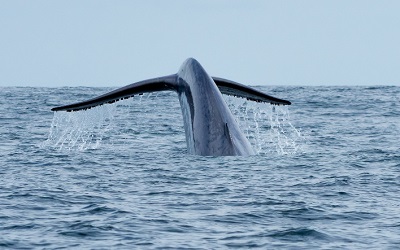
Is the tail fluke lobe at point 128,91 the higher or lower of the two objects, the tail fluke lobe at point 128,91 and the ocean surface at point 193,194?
the higher

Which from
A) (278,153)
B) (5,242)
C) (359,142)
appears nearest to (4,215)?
(5,242)

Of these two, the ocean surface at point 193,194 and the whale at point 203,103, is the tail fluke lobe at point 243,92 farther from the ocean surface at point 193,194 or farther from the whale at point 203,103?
the ocean surface at point 193,194

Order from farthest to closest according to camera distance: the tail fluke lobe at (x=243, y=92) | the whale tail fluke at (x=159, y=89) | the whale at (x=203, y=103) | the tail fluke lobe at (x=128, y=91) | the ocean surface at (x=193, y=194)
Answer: the tail fluke lobe at (x=243, y=92), the whale tail fluke at (x=159, y=89), the tail fluke lobe at (x=128, y=91), the whale at (x=203, y=103), the ocean surface at (x=193, y=194)

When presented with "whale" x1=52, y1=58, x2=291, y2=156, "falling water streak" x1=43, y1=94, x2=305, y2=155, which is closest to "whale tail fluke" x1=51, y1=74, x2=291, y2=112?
"whale" x1=52, y1=58, x2=291, y2=156

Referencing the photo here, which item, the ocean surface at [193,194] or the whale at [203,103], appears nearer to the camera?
the ocean surface at [193,194]

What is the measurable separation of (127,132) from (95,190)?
13.8m

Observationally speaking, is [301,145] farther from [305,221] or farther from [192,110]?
[305,221]

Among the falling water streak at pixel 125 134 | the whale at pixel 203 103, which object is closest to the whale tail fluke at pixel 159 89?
the whale at pixel 203 103

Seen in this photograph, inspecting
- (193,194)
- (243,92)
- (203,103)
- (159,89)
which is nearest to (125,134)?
(159,89)

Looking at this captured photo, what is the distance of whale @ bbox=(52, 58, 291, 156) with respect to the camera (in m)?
18.8

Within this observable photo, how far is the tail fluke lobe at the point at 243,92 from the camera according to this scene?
2009 cm

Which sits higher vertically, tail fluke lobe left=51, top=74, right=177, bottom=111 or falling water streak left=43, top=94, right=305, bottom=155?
tail fluke lobe left=51, top=74, right=177, bottom=111

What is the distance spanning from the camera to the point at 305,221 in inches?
519

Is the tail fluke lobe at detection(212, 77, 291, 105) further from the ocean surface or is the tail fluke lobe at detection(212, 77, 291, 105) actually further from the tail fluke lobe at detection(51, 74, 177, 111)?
the tail fluke lobe at detection(51, 74, 177, 111)
